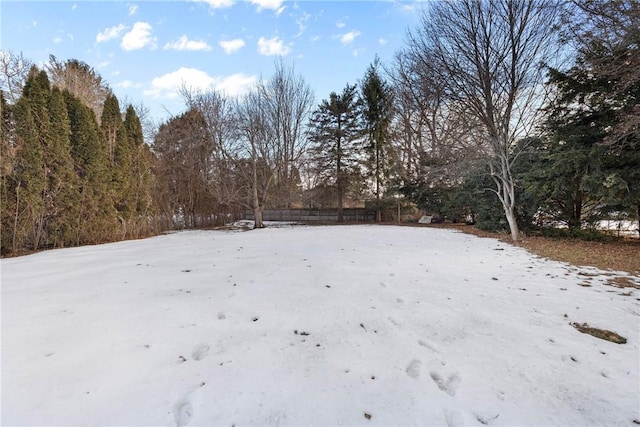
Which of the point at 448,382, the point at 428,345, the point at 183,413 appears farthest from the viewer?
the point at 428,345

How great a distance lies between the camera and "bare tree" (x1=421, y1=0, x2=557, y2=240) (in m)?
7.63

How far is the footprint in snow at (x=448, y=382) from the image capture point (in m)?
1.72

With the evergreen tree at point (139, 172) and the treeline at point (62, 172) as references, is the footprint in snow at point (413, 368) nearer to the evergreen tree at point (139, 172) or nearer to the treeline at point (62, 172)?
the treeline at point (62, 172)

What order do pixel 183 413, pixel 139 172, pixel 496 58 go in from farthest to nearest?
pixel 139 172 < pixel 496 58 < pixel 183 413

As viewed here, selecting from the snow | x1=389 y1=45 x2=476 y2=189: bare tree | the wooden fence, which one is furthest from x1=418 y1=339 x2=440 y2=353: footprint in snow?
the wooden fence

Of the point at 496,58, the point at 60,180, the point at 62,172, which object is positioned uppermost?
the point at 496,58

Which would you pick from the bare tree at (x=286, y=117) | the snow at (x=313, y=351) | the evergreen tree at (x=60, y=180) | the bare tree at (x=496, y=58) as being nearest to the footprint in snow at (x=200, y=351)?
the snow at (x=313, y=351)

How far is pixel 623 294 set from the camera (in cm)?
346

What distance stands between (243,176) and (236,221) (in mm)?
5958

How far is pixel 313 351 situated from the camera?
2119 mm

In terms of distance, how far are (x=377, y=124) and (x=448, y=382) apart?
17.7 meters

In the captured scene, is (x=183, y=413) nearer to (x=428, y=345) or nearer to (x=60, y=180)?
(x=428, y=345)

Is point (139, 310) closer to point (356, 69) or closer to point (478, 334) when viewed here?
point (478, 334)

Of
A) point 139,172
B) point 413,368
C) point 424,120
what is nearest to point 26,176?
point 139,172
